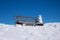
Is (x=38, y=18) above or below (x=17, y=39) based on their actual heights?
above

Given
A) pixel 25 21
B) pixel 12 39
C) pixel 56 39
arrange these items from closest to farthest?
pixel 12 39 < pixel 56 39 < pixel 25 21

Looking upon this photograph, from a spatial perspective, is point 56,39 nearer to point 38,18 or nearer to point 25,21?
point 25,21

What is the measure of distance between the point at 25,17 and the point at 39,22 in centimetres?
220

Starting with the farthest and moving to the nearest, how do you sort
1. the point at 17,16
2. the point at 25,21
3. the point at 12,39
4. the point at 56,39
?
the point at 25,21 → the point at 17,16 → the point at 56,39 → the point at 12,39

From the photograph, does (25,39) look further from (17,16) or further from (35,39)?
(17,16)

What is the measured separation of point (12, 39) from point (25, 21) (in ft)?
33.1

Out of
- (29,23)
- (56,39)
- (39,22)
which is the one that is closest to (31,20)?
(29,23)

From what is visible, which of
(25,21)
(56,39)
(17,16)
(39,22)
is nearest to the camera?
(56,39)

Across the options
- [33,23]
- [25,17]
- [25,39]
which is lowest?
[25,39]

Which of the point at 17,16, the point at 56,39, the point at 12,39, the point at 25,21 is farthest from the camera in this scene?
the point at 25,21

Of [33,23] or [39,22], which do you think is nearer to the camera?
[33,23]

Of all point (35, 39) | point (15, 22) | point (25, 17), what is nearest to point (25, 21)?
point (25, 17)

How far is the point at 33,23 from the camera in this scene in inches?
512

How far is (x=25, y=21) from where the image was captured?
43.7 ft
